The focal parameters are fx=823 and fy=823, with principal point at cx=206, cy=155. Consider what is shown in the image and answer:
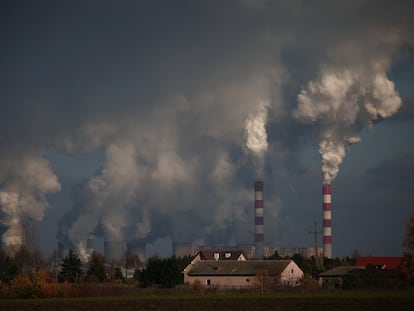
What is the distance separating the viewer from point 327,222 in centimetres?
12200

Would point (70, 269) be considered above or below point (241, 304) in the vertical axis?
above

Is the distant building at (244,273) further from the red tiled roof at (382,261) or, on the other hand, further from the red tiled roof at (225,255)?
the red tiled roof at (225,255)

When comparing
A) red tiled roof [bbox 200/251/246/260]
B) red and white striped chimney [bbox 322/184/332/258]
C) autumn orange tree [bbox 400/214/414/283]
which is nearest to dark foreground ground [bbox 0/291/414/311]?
autumn orange tree [bbox 400/214/414/283]

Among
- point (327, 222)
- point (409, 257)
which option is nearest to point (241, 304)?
point (409, 257)

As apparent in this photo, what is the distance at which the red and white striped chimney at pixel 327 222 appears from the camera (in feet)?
392

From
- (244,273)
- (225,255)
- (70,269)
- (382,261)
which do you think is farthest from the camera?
(225,255)

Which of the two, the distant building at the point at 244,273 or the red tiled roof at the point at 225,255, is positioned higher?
the red tiled roof at the point at 225,255

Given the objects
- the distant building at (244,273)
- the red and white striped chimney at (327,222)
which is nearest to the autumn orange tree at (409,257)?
the distant building at (244,273)

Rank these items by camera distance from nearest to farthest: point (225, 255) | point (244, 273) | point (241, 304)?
point (241, 304), point (244, 273), point (225, 255)

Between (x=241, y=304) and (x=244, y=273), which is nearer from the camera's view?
(x=241, y=304)

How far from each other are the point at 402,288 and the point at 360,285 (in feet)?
16.3

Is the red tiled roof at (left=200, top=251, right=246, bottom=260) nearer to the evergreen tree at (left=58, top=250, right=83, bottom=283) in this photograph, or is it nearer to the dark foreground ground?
the evergreen tree at (left=58, top=250, right=83, bottom=283)

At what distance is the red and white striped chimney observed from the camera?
119m

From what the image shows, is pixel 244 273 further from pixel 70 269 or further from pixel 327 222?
pixel 327 222
